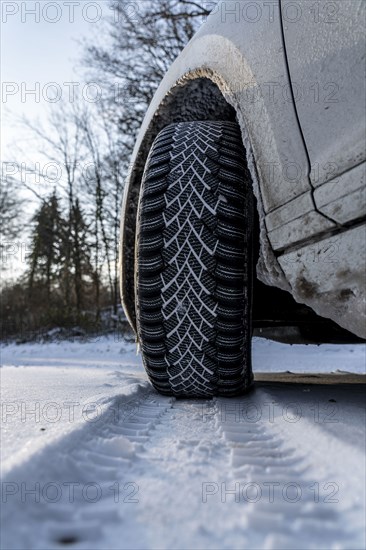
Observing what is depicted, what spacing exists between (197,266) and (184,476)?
27.8 inches

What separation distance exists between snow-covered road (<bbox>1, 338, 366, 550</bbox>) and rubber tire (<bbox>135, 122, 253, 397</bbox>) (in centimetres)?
15

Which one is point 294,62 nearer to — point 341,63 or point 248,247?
point 341,63

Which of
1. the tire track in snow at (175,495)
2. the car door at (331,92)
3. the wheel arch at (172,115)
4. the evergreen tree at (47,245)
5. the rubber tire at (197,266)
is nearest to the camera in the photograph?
the tire track in snow at (175,495)

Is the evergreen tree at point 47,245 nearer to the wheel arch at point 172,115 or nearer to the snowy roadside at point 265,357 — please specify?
the snowy roadside at point 265,357

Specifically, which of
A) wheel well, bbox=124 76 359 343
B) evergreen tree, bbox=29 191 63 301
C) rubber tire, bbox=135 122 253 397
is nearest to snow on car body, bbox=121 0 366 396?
rubber tire, bbox=135 122 253 397

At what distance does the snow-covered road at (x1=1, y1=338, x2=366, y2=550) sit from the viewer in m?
0.61

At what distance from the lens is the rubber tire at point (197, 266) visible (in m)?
1.40

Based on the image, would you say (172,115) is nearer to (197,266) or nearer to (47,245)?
(197,266)

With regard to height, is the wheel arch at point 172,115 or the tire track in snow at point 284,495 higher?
the wheel arch at point 172,115

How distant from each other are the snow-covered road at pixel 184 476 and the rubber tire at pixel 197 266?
A: 0.15 m

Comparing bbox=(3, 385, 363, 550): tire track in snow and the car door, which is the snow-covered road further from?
the car door

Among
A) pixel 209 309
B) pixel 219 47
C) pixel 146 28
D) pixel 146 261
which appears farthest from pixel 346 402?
pixel 146 28

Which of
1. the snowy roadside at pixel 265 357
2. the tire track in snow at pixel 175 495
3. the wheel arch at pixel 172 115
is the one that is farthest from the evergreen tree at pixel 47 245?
the tire track in snow at pixel 175 495

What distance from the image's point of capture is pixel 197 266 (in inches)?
55.5
